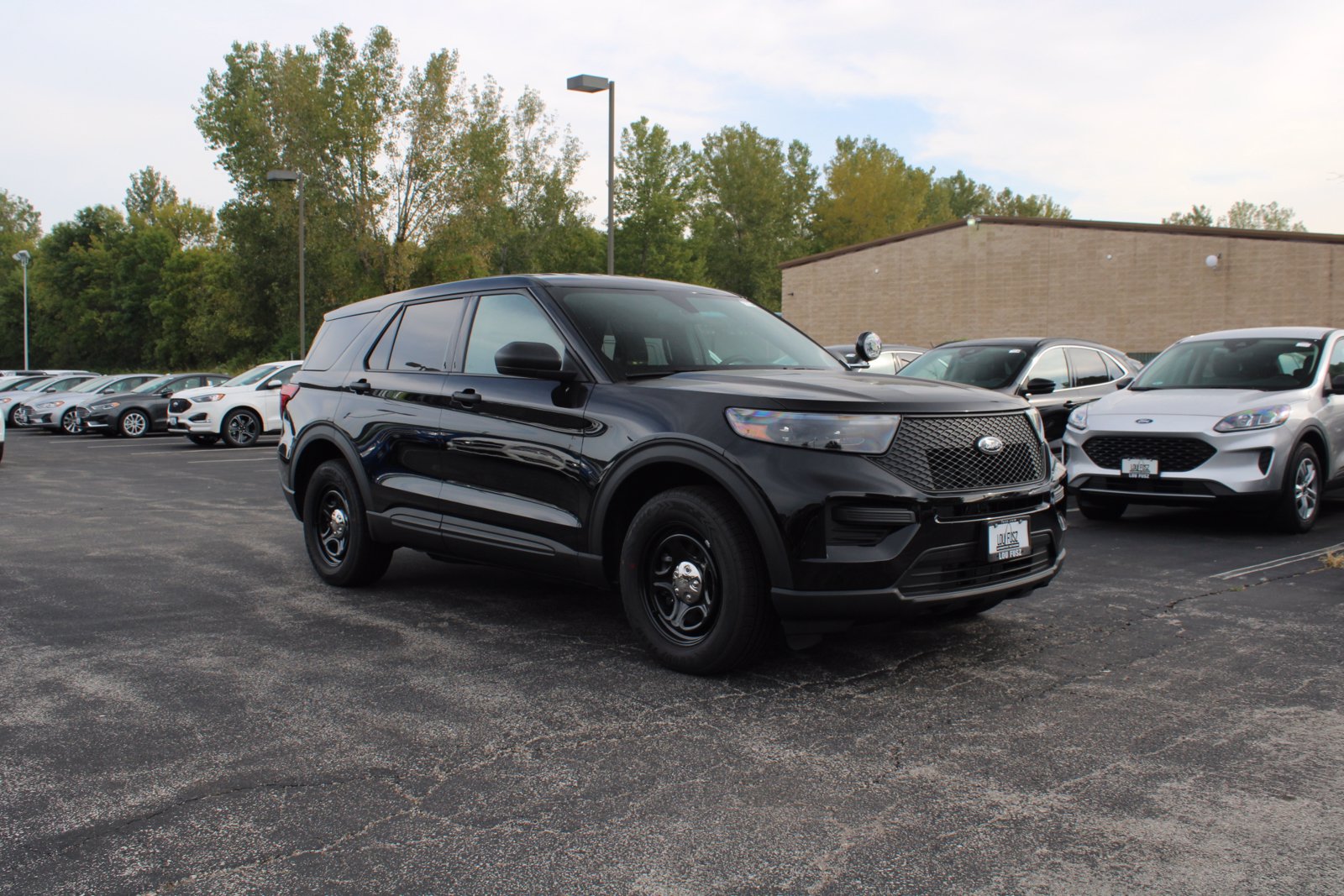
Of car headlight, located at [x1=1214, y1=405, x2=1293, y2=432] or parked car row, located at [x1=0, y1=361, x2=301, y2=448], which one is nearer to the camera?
car headlight, located at [x1=1214, y1=405, x2=1293, y2=432]

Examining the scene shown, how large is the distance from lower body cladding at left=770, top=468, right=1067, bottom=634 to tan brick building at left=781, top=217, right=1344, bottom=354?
2935 cm

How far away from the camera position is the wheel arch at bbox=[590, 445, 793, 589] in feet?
14.2

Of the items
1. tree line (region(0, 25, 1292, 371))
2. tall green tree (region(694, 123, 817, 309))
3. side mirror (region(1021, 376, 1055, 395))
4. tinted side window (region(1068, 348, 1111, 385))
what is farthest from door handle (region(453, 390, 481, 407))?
tall green tree (region(694, 123, 817, 309))

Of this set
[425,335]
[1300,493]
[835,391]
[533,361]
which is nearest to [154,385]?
[425,335]

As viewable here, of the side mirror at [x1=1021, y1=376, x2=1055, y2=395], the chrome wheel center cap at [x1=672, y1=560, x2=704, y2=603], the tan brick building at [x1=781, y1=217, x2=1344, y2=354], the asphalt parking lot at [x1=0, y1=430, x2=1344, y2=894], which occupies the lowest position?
the asphalt parking lot at [x1=0, y1=430, x2=1344, y2=894]

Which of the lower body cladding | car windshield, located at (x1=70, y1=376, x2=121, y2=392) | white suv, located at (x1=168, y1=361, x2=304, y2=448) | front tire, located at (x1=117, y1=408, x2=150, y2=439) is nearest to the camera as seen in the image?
the lower body cladding

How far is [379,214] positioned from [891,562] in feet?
155

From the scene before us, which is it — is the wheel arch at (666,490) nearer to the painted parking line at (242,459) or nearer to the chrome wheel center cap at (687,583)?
the chrome wheel center cap at (687,583)

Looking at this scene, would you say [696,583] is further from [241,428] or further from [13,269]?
[13,269]

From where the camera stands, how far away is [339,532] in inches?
266

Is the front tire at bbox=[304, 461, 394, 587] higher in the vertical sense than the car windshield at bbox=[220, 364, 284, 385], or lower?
lower

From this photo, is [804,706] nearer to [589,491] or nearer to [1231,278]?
[589,491]

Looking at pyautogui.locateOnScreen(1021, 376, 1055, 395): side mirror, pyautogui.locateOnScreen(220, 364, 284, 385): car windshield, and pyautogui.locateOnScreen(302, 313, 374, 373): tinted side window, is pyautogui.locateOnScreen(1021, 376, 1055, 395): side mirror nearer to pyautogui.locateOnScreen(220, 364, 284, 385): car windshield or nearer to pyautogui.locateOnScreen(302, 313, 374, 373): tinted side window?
pyautogui.locateOnScreen(302, 313, 374, 373): tinted side window

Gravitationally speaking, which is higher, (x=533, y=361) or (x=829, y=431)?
(x=533, y=361)
